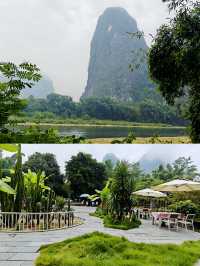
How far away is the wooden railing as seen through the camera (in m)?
5.65

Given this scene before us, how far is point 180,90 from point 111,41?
77967 millimetres

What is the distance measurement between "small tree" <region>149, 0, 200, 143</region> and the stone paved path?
13.0 feet

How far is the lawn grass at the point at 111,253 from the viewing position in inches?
182

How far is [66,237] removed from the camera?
5207mm

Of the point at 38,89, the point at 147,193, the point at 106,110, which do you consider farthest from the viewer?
the point at 38,89

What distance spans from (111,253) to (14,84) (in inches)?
161

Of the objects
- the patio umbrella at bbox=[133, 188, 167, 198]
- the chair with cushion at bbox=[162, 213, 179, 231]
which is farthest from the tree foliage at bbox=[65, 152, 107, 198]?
the chair with cushion at bbox=[162, 213, 179, 231]

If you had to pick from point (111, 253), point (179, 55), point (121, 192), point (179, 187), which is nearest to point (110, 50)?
point (179, 55)

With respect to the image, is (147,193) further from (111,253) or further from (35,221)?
(35,221)

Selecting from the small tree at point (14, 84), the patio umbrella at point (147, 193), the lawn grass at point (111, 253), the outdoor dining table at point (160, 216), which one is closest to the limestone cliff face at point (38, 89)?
the small tree at point (14, 84)

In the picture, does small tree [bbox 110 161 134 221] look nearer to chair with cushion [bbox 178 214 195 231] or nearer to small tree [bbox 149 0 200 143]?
chair with cushion [bbox 178 214 195 231]

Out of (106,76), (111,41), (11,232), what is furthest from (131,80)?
(11,232)

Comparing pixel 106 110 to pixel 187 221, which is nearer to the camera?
pixel 187 221

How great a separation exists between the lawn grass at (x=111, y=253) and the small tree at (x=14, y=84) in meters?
3.92
